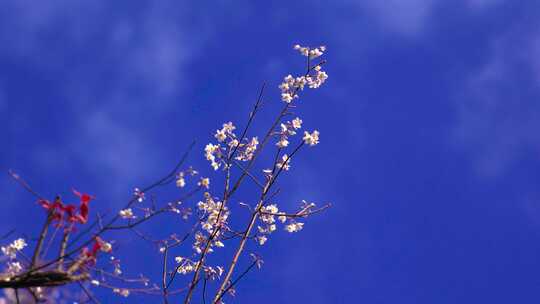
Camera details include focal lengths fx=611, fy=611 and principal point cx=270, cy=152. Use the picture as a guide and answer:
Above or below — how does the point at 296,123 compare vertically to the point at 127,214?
above

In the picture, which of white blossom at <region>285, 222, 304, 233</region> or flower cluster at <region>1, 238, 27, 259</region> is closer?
flower cluster at <region>1, 238, 27, 259</region>

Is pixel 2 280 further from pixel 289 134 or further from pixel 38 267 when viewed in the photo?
pixel 289 134

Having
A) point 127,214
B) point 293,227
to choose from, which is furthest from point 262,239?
point 127,214

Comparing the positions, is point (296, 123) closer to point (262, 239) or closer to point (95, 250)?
point (262, 239)

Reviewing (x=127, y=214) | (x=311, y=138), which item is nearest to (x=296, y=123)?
(x=311, y=138)

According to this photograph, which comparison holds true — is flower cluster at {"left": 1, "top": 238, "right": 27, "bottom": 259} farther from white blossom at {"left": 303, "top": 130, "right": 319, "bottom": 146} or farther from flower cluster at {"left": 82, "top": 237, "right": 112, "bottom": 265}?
white blossom at {"left": 303, "top": 130, "right": 319, "bottom": 146}

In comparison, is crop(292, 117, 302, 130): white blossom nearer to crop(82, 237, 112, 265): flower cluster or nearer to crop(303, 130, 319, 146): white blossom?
crop(303, 130, 319, 146): white blossom

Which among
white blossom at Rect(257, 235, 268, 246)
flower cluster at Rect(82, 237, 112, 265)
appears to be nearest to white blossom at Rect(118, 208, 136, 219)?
flower cluster at Rect(82, 237, 112, 265)

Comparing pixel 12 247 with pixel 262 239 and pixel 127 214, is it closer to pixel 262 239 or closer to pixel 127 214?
pixel 127 214

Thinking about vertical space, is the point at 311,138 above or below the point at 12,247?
above

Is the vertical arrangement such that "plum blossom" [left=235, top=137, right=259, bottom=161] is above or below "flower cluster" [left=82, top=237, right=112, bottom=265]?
above

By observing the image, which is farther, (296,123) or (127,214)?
(296,123)

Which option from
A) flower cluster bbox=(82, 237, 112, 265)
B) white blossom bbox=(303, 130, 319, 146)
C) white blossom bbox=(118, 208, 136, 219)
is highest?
white blossom bbox=(303, 130, 319, 146)

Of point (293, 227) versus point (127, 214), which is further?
point (293, 227)
